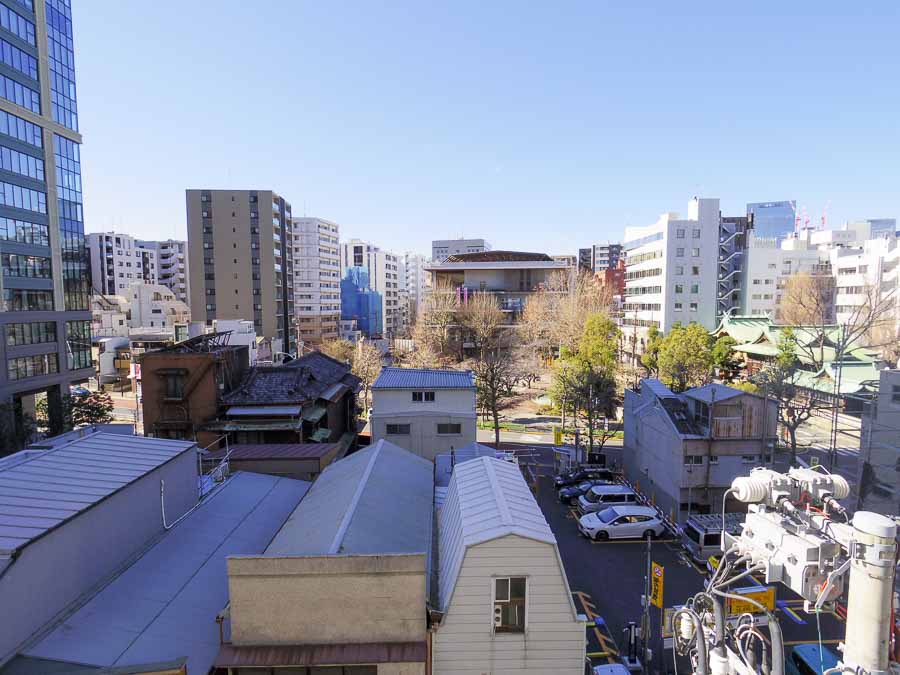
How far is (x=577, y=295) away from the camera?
51.4 m

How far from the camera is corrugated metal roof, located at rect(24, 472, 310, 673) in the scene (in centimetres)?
732

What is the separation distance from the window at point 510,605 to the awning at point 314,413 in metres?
15.3

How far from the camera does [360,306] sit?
85188 millimetres

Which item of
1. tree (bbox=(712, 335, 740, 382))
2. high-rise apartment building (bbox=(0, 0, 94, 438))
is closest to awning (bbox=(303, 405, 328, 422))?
high-rise apartment building (bbox=(0, 0, 94, 438))

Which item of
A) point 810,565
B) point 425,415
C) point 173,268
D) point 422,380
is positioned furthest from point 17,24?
point 173,268

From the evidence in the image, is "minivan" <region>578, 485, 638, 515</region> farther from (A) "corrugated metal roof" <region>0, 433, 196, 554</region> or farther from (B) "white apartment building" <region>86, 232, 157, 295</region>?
(B) "white apartment building" <region>86, 232, 157, 295</region>

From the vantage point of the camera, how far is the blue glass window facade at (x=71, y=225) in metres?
32.1

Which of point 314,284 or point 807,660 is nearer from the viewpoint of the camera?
point 807,660

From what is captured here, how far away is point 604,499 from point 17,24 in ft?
126

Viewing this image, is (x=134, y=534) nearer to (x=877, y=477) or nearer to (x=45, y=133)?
(x=877, y=477)

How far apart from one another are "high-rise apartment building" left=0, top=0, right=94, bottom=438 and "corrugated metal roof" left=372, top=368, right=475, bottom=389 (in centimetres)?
1737

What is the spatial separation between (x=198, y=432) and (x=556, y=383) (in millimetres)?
22035

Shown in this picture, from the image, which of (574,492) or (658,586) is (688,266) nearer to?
(574,492)

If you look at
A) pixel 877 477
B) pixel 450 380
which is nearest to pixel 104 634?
pixel 450 380
